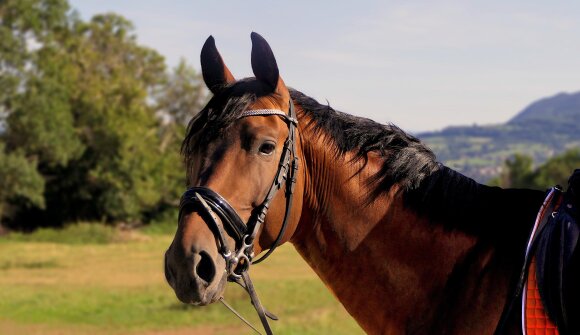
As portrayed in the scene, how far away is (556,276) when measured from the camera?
10.4 feet

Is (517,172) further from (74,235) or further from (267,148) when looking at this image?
(267,148)

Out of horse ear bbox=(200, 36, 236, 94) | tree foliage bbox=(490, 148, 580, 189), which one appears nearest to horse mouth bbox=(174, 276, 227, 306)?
horse ear bbox=(200, 36, 236, 94)

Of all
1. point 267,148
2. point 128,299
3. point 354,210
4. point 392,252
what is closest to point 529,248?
point 392,252

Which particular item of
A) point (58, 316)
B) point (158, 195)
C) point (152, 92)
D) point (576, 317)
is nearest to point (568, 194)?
point (576, 317)

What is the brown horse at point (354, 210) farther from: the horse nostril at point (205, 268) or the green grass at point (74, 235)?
the green grass at point (74, 235)

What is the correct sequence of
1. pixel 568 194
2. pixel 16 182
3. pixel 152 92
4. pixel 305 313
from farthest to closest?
pixel 152 92 < pixel 16 182 < pixel 305 313 < pixel 568 194

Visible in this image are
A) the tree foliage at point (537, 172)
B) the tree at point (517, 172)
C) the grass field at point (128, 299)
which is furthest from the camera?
the tree at point (517, 172)

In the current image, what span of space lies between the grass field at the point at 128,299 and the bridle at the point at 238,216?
1068 cm

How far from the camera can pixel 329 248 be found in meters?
3.63

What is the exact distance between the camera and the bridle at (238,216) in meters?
3.20

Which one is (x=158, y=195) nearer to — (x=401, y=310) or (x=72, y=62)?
(x=72, y=62)

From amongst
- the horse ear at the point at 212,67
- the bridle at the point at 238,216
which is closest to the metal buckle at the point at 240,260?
the bridle at the point at 238,216

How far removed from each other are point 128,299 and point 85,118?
30633mm

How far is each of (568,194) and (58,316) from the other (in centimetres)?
1617
